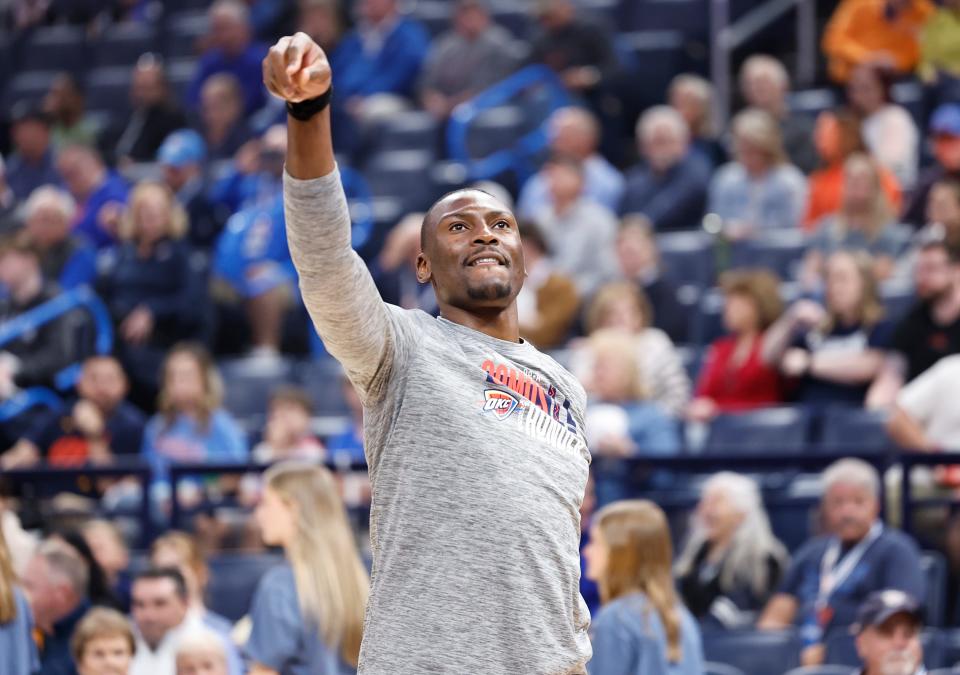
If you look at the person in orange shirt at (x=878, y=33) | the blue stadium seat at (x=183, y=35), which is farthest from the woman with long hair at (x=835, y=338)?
the blue stadium seat at (x=183, y=35)

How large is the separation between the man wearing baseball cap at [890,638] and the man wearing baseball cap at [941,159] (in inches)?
142

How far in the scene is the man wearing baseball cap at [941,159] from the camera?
26.4ft

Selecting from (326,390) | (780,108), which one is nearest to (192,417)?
(326,390)

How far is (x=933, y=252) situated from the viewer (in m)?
6.94

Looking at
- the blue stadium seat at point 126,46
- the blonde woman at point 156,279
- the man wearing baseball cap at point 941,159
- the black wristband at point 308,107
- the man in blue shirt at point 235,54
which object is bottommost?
the black wristband at point 308,107

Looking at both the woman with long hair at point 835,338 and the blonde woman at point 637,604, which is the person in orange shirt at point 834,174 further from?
the blonde woman at point 637,604

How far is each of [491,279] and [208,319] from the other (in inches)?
252

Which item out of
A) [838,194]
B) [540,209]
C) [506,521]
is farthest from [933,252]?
[506,521]

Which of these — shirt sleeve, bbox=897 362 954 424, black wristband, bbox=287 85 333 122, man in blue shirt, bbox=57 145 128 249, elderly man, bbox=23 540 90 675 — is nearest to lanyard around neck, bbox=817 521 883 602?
shirt sleeve, bbox=897 362 954 424

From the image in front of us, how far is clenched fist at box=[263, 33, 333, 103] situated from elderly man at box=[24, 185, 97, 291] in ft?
23.0

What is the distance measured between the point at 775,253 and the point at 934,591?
294 centimetres

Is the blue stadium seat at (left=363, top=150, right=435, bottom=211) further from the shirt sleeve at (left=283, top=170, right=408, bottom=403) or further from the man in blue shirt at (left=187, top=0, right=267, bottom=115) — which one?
the shirt sleeve at (left=283, top=170, right=408, bottom=403)

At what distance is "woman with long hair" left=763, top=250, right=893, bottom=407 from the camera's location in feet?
23.6

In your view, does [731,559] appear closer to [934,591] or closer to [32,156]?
[934,591]
